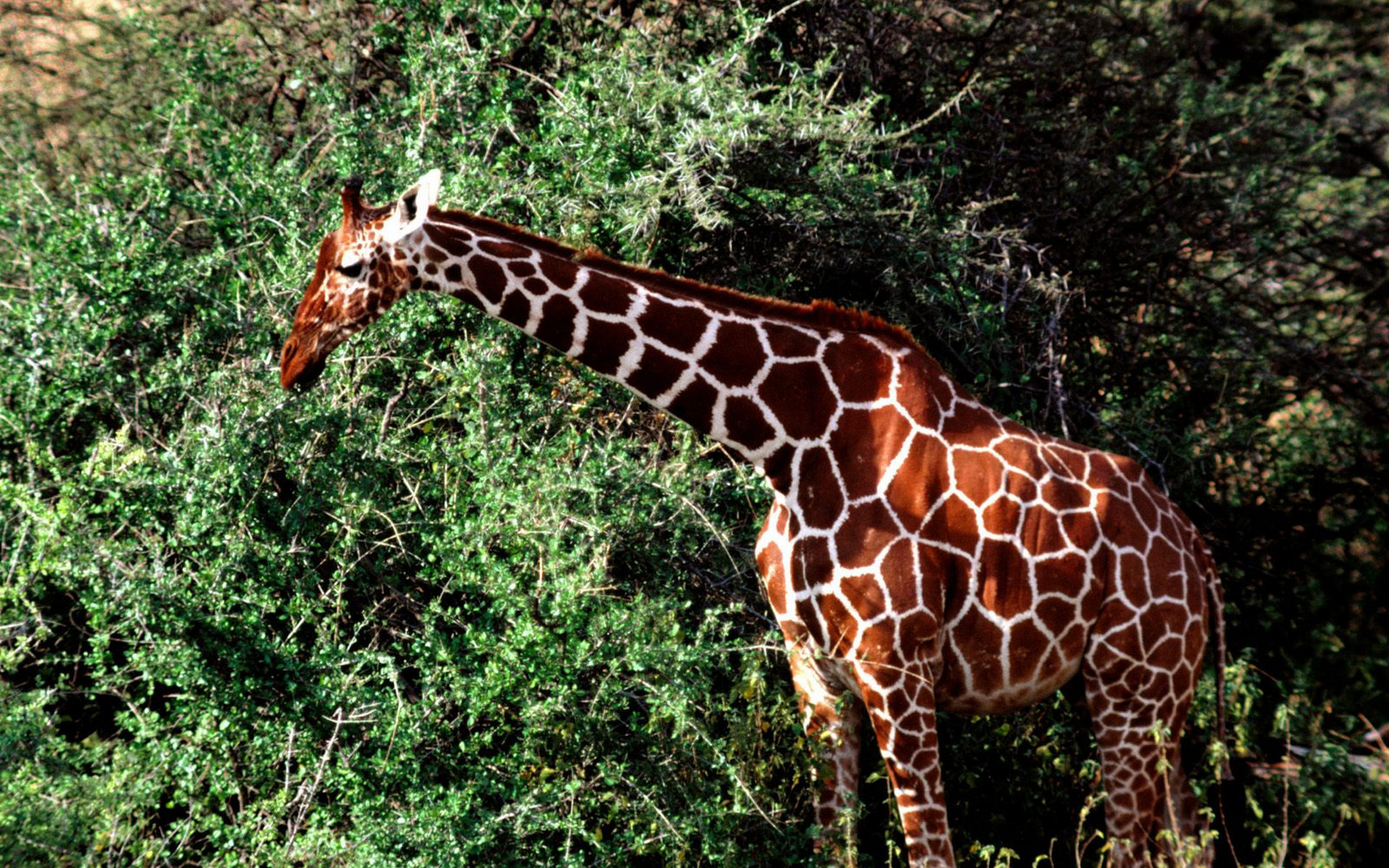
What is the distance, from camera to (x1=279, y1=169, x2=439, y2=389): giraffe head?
3938 millimetres

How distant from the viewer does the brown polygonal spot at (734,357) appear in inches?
156

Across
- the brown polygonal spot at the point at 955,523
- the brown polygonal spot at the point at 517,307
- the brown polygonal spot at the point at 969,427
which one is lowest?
the brown polygonal spot at the point at 955,523

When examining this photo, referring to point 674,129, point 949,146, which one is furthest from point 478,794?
point 949,146

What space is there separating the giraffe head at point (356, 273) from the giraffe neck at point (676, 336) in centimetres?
7

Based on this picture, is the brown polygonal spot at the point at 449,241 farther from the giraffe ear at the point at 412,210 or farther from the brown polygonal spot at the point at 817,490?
the brown polygonal spot at the point at 817,490

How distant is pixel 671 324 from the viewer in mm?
3947

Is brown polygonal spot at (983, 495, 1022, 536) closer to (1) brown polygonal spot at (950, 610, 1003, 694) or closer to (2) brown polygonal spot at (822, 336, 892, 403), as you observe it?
(1) brown polygonal spot at (950, 610, 1003, 694)

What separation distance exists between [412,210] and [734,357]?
3.94ft

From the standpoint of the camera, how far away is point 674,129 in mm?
5336

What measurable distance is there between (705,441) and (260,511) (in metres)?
1.91

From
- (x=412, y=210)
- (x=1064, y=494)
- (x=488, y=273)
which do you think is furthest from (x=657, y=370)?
(x=1064, y=494)

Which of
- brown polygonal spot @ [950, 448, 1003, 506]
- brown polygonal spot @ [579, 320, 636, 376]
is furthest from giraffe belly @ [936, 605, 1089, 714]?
brown polygonal spot @ [579, 320, 636, 376]

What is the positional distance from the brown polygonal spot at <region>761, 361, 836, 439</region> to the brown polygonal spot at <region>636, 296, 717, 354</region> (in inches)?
11.3

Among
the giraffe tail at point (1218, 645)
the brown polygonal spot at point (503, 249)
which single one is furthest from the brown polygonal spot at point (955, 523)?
the brown polygonal spot at point (503, 249)
